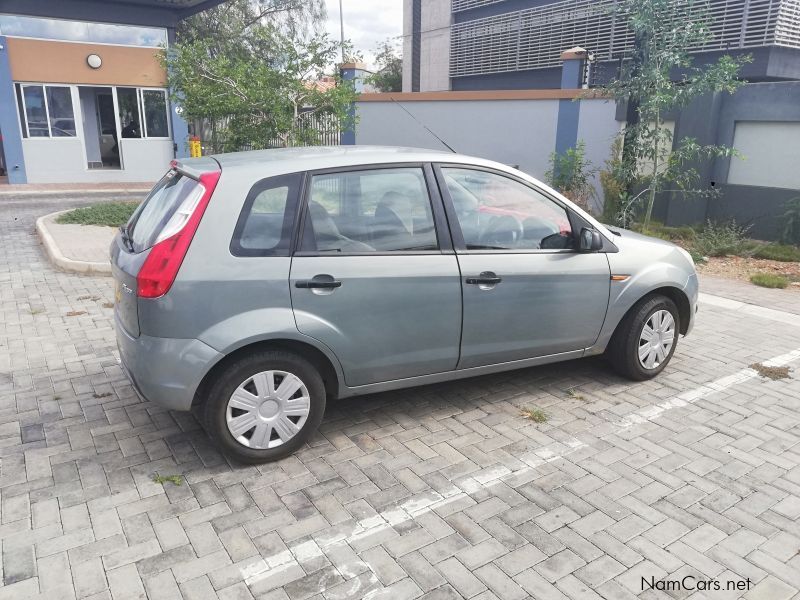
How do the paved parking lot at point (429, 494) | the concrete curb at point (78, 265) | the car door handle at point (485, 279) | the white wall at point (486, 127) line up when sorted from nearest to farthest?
the paved parking lot at point (429, 494), the car door handle at point (485, 279), the concrete curb at point (78, 265), the white wall at point (486, 127)

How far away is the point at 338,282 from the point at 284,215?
1.61 feet

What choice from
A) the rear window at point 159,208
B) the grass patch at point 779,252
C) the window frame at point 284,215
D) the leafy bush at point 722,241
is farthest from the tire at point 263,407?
the grass patch at point 779,252

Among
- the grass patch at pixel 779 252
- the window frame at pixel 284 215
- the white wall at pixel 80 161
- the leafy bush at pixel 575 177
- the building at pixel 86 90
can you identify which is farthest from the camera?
the white wall at pixel 80 161

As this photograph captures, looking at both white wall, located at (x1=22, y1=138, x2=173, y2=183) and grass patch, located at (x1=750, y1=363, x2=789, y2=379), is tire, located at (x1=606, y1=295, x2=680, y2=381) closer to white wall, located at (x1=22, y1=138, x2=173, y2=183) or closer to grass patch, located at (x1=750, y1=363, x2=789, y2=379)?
grass patch, located at (x1=750, y1=363, x2=789, y2=379)

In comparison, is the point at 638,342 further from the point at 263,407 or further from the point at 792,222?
the point at 792,222

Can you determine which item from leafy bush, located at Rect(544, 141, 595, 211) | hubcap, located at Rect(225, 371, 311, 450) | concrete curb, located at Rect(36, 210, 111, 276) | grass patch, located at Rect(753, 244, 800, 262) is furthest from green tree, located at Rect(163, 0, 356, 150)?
hubcap, located at Rect(225, 371, 311, 450)

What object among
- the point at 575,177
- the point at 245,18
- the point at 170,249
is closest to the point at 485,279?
the point at 170,249

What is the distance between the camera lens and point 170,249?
3457 millimetres

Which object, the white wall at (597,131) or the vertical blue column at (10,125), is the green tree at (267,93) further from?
the vertical blue column at (10,125)

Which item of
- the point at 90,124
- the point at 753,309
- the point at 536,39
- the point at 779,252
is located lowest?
the point at 753,309

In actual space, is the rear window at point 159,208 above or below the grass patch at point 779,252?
above

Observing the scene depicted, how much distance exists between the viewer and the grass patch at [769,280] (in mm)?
8383

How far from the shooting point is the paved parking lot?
2.88 meters

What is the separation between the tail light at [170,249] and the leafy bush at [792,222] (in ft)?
31.6
